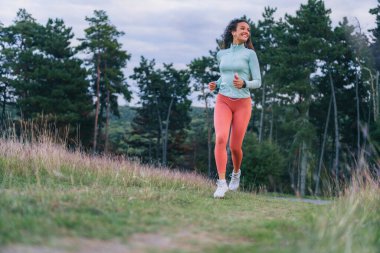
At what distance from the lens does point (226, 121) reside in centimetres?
698

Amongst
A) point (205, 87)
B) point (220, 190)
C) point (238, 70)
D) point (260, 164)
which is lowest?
point (260, 164)

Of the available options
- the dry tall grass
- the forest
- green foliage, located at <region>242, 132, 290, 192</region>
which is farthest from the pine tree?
the dry tall grass

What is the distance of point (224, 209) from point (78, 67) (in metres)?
41.0

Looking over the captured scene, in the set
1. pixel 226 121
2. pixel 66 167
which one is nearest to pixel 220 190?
pixel 226 121

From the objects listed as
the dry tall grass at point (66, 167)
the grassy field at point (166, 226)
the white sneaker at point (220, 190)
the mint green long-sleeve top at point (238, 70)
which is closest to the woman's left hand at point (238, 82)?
the mint green long-sleeve top at point (238, 70)

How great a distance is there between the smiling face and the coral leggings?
0.81m

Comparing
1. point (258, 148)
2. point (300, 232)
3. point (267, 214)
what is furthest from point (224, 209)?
point (258, 148)

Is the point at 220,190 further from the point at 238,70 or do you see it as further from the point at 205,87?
the point at 205,87

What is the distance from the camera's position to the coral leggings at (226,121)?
270 inches

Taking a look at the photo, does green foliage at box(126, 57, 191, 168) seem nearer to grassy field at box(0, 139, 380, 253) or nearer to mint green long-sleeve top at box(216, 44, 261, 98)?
mint green long-sleeve top at box(216, 44, 261, 98)

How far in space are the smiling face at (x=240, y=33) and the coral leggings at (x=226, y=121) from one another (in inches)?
31.7

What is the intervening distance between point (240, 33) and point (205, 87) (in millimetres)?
44997

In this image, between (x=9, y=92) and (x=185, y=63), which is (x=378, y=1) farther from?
(x=9, y=92)

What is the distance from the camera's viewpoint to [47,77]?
43688 millimetres
